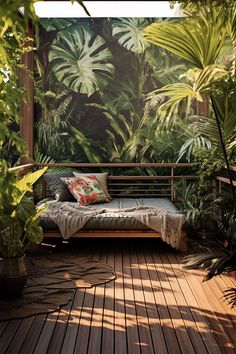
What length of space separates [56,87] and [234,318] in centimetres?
433

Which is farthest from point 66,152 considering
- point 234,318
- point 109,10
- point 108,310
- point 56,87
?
point 234,318

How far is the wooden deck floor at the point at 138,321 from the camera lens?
8.00 ft

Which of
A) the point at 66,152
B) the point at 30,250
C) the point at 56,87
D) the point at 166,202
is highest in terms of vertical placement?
the point at 56,87

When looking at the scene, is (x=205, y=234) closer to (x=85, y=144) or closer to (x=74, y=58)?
(x=85, y=144)

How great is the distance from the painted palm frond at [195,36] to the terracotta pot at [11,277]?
6.24 ft

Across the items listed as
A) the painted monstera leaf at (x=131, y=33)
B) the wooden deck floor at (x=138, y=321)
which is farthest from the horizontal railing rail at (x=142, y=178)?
the wooden deck floor at (x=138, y=321)

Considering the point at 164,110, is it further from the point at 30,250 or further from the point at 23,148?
the point at 30,250

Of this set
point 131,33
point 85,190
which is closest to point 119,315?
point 85,190

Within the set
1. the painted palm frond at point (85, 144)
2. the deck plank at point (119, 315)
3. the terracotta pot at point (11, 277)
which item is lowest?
the deck plank at point (119, 315)

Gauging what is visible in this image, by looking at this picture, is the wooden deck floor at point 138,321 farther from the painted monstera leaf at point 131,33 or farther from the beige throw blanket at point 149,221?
the painted monstera leaf at point 131,33

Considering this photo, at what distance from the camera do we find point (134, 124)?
6168 mm

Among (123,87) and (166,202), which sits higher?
(123,87)

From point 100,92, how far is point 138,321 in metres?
4.02

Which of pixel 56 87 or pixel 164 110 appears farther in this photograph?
pixel 56 87
